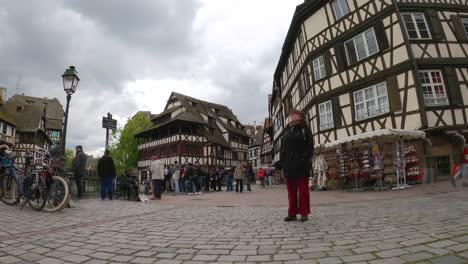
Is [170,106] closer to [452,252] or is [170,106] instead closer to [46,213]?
[46,213]

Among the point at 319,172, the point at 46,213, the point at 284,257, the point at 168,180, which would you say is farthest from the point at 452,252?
the point at 168,180

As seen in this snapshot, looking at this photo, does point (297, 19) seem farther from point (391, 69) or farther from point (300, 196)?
point (300, 196)

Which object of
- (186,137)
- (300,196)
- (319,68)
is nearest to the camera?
(300,196)

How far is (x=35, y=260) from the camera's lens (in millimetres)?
2926

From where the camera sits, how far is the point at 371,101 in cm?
1560

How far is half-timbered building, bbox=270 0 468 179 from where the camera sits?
13797 mm

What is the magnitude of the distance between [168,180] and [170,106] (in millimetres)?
28018

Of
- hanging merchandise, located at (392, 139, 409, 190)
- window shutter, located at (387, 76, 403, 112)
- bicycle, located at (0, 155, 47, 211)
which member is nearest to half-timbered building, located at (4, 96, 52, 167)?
bicycle, located at (0, 155, 47, 211)

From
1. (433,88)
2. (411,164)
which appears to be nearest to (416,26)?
(433,88)

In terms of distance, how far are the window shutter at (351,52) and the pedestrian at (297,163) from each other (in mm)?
13053

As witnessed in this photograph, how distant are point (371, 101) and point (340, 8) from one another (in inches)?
237

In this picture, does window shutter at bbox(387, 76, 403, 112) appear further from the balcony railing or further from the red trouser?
the balcony railing

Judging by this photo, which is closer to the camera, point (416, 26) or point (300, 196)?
point (300, 196)

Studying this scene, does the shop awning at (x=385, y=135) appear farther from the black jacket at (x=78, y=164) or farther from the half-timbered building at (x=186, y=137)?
the half-timbered building at (x=186, y=137)
